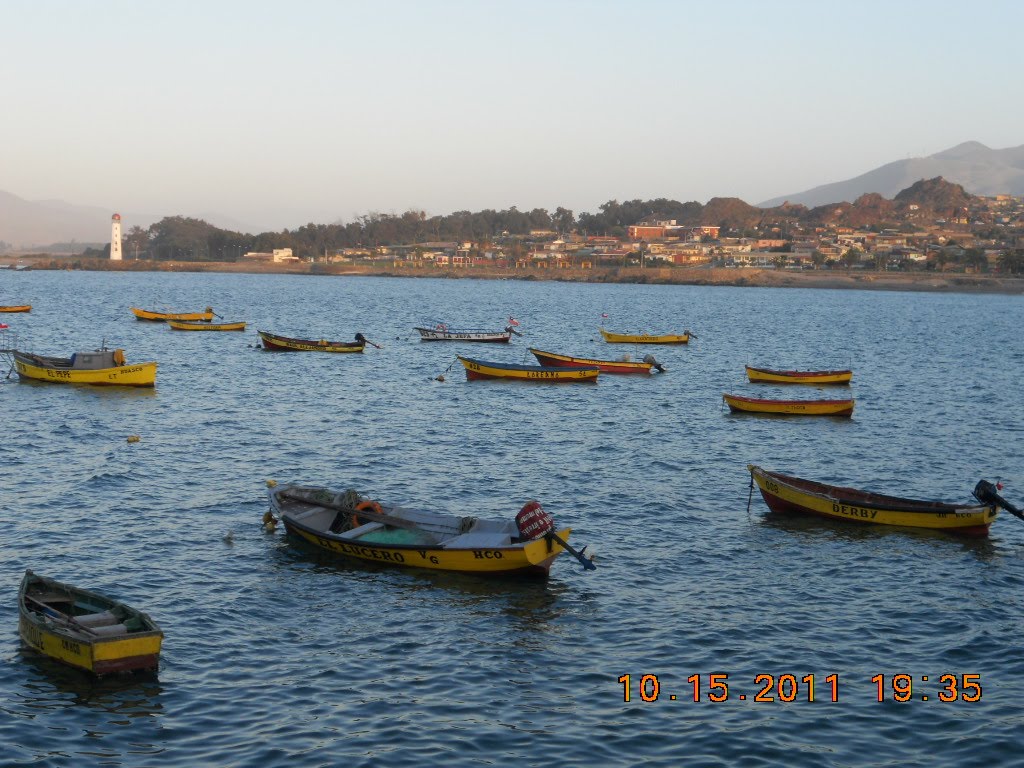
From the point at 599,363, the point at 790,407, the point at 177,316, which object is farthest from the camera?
the point at 177,316

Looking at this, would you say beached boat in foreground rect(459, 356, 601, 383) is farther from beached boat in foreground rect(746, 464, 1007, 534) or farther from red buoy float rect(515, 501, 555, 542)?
red buoy float rect(515, 501, 555, 542)

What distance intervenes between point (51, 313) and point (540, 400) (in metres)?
79.2

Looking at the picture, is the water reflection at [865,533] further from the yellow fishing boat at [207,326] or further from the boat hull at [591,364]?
the yellow fishing boat at [207,326]

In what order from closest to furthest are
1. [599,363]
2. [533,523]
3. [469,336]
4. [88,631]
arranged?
[88,631] → [533,523] → [599,363] → [469,336]

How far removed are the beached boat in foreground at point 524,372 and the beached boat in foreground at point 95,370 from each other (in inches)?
695

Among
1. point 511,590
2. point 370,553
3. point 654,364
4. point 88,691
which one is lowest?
point 88,691

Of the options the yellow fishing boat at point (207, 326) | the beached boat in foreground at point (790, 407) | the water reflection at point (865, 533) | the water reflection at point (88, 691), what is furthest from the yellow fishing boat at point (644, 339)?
the water reflection at point (88, 691)

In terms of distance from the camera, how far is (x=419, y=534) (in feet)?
84.7

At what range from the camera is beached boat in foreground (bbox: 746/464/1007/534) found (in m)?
28.3

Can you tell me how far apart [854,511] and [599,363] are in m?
37.8

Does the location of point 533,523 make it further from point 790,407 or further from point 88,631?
point 790,407

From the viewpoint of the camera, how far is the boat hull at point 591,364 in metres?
65.4

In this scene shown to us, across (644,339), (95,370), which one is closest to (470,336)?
(644,339)

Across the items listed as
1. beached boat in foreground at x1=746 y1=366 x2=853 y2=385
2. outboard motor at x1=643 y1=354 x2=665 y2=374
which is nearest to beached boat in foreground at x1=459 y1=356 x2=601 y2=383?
outboard motor at x1=643 y1=354 x2=665 y2=374
